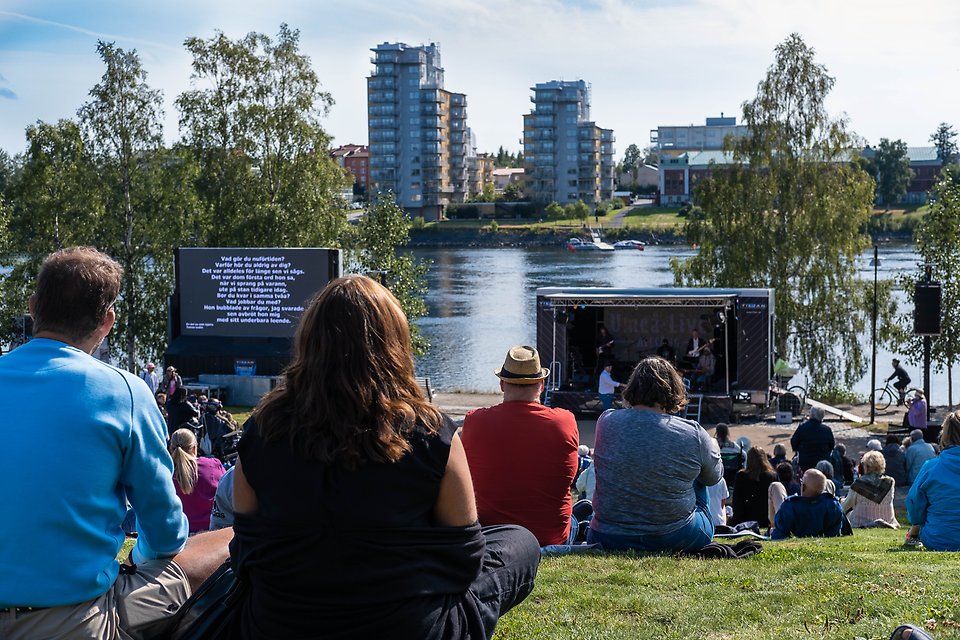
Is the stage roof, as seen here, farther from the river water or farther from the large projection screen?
the river water

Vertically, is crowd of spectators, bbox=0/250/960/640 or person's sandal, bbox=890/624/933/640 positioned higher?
crowd of spectators, bbox=0/250/960/640

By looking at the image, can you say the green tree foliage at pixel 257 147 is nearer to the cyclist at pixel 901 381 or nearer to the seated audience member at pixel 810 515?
the cyclist at pixel 901 381

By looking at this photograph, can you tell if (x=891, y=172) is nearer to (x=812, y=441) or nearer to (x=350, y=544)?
(x=812, y=441)

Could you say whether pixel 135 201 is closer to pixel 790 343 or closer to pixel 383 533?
pixel 790 343

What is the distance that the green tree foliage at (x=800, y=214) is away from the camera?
27766 mm

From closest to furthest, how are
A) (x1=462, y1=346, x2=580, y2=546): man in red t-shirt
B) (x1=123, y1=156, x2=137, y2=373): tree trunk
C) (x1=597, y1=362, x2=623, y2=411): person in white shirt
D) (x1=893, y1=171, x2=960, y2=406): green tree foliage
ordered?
1. (x1=462, y1=346, x2=580, y2=546): man in red t-shirt
2. (x1=597, y1=362, x2=623, y2=411): person in white shirt
3. (x1=893, y1=171, x2=960, y2=406): green tree foliage
4. (x1=123, y1=156, x2=137, y2=373): tree trunk

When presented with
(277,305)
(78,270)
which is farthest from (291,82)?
(78,270)

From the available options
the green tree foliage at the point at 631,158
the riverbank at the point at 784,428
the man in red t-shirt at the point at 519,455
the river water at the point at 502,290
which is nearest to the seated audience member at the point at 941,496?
the man in red t-shirt at the point at 519,455

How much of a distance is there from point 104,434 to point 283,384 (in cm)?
47

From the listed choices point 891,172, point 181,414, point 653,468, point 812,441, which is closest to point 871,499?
point 812,441

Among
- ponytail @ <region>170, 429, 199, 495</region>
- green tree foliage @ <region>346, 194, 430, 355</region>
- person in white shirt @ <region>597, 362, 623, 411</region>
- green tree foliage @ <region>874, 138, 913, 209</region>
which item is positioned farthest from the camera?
green tree foliage @ <region>874, 138, 913, 209</region>

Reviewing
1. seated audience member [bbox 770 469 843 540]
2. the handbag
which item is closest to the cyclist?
seated audience member [bbox 770 469 843 540]

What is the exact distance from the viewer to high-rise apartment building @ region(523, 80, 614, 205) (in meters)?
124

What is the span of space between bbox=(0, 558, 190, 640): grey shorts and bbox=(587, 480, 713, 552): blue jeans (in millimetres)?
2686
